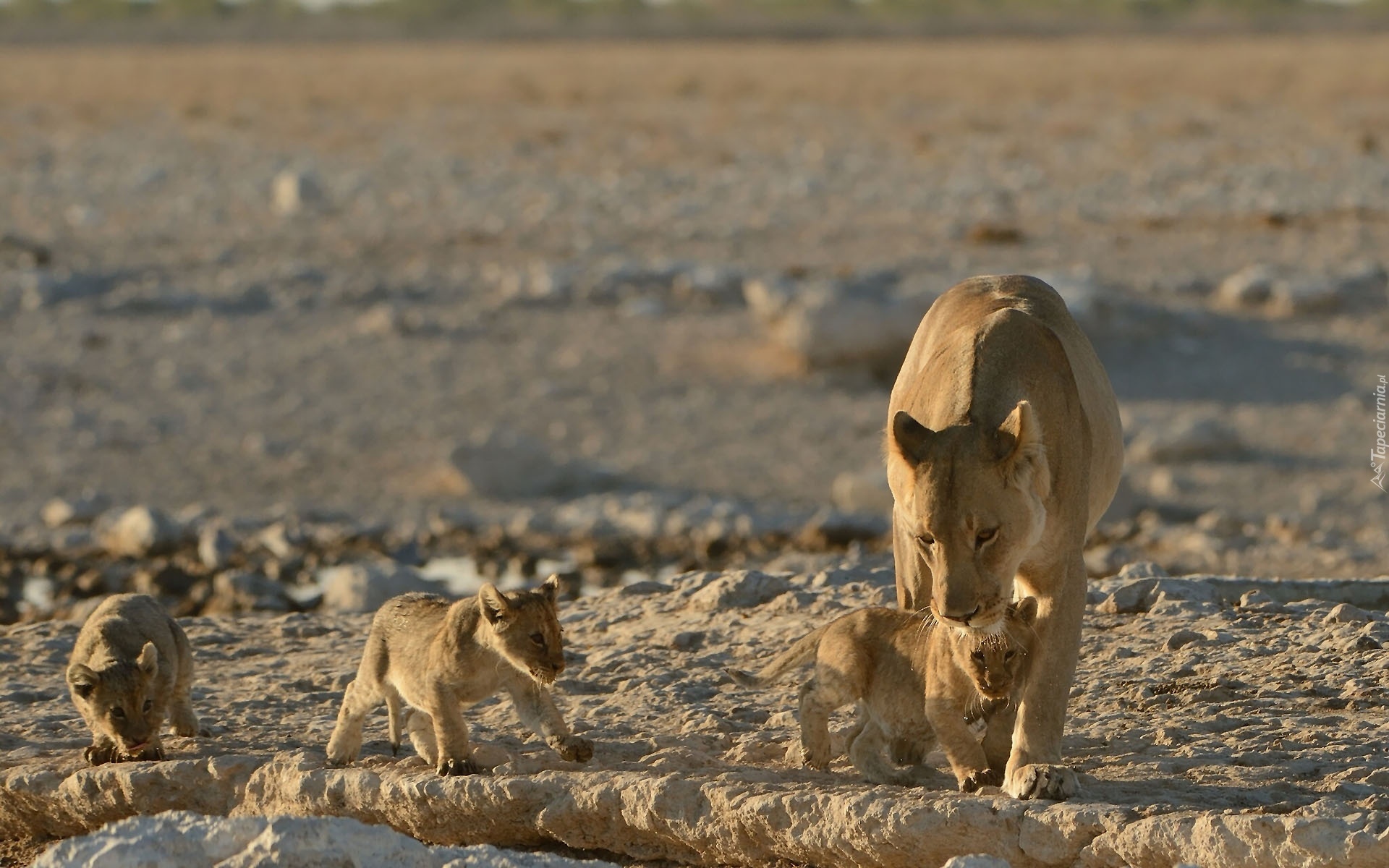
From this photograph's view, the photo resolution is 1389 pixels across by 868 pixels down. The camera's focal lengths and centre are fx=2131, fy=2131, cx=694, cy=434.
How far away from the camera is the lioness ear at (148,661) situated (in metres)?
6.90

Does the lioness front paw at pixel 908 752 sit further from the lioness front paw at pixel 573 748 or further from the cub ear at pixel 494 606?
the cub ear at pixel 494 606

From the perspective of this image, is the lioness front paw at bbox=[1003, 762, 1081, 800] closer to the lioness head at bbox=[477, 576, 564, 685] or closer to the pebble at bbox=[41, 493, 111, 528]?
the lioness head at bbox=[477, 576, 564, 685]

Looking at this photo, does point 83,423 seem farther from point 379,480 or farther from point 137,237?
point 137,237

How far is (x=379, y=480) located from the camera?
1441 cm

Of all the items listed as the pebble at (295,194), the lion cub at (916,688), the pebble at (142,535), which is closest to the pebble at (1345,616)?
the lion cub at (916,688)

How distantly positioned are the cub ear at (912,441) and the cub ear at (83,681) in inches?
112

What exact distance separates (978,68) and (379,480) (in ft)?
102

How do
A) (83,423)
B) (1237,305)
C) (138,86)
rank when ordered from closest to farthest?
(83,423) → (1237,305) → (138,86)

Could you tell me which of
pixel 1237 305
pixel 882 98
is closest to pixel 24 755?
pixel 1237 305

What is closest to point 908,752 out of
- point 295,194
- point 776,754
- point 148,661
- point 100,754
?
point 776,754

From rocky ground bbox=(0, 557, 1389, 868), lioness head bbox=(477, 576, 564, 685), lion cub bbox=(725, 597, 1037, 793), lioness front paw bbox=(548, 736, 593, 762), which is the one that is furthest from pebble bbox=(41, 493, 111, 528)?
→ lion cub bbox=(725, 597, 1037, 793)

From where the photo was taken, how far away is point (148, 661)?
22.7 ft

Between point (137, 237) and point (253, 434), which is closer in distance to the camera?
point (253, 434)

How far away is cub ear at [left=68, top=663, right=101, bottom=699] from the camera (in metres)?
6.85
